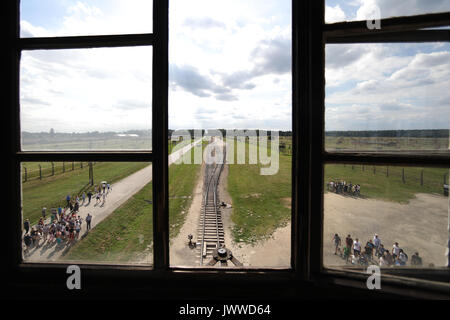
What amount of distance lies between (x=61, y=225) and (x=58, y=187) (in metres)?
0.32

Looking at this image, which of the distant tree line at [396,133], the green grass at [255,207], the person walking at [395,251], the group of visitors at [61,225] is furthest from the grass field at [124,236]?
the green grass at [255,207]

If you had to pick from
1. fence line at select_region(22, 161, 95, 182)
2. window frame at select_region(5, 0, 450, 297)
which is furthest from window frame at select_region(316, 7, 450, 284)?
fence line at select_region(22, 161, 95, 182)

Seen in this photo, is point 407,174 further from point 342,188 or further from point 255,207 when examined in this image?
point 255,207

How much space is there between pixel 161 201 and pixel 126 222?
531mm

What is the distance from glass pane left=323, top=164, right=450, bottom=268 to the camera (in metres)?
1.31

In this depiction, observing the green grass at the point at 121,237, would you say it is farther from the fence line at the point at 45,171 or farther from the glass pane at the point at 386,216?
the glass pane at the point at 386,216

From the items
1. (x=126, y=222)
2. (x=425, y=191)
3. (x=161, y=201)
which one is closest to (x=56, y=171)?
(x=126, y=222)

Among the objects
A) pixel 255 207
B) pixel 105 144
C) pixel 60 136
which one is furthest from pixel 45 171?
pixel 255 207

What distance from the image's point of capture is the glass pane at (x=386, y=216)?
51.7 inches

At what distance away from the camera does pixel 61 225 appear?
154 centimetres

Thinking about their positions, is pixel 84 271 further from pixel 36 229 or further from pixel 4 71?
pixel 4 71

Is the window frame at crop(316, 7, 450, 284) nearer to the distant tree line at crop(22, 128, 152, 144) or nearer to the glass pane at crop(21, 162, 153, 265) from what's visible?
the glass pane at crop(21, 162, 153, 265)

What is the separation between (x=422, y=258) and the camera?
132cm

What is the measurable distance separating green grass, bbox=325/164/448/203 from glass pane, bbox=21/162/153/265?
1376mm
